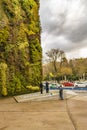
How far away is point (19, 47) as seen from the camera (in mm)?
21547

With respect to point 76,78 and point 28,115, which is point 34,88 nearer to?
point 28,115

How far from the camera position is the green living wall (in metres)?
20.6

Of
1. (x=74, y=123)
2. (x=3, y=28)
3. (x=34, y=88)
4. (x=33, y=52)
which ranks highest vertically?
(x=3, y=28)

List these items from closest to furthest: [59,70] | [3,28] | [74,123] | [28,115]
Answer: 1. [74,123]
2. [28,115]
3. [3,28]
4. [59,70]

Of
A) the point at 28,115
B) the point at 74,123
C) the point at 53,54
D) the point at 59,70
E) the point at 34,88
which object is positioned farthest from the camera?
the point at 59,70

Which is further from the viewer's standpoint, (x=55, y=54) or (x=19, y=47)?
(x=55, y=54)

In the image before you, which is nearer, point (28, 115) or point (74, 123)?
point (74, 123)

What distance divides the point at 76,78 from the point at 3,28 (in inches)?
2274

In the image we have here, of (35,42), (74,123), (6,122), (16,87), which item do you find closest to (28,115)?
(6,122)

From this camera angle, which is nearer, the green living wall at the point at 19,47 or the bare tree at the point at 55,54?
the green living wall at the point at 19,47

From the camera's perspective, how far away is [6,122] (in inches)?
435

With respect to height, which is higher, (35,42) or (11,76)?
(35,42)

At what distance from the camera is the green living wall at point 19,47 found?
20609 millimetres

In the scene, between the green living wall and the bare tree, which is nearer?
the green living wall
